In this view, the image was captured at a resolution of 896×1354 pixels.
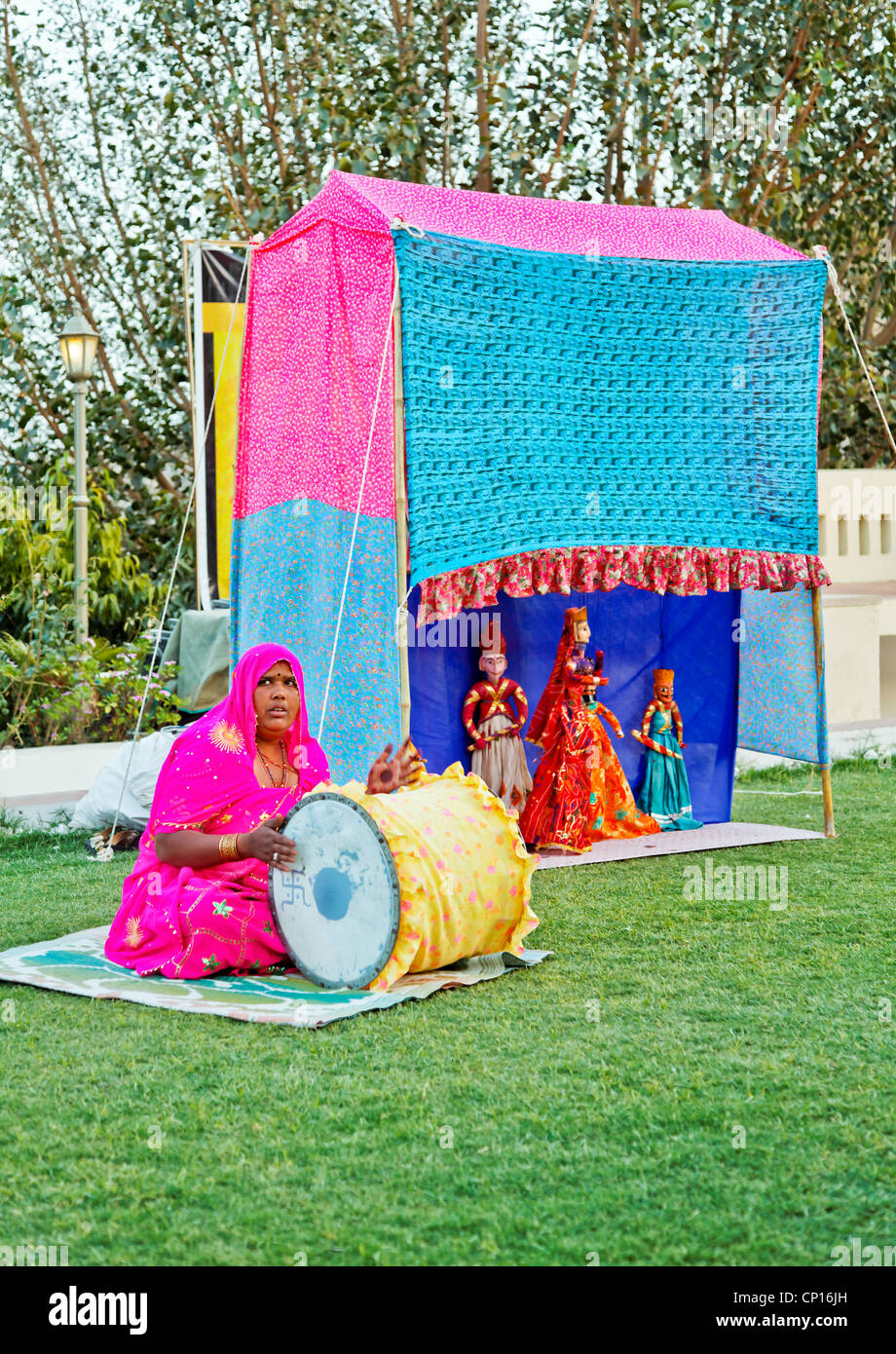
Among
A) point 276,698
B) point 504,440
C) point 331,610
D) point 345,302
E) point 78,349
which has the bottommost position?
point 276,698

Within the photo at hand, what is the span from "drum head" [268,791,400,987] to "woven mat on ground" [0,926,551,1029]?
0.32 feet

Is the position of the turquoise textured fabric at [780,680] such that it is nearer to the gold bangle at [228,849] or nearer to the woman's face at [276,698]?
the woman's face at [276,698]

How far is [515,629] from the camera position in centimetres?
806

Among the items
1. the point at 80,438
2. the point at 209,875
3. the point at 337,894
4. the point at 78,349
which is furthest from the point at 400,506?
the point at 78,349

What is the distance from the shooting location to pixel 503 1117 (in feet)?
12.2

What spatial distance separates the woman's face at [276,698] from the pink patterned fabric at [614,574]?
905 mm

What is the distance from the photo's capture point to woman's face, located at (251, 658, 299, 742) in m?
5.48

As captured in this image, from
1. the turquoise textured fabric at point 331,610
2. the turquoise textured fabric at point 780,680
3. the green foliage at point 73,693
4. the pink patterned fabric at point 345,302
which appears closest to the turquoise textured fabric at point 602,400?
the pink patterned fabric at point 345,302

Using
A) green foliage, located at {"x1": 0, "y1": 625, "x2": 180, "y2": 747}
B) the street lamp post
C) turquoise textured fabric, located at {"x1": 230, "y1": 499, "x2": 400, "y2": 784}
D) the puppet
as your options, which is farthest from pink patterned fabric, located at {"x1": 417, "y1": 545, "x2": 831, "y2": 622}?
the street lamp post

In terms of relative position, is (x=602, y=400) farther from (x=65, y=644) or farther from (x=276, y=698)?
(x=65, y=644)

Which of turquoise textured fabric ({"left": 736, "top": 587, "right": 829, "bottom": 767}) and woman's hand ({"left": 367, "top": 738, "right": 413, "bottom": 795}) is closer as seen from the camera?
woman's hand ({"left": 367, "top": 738, "right": 413, "bottom": 795})

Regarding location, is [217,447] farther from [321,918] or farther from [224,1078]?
[224,1078]

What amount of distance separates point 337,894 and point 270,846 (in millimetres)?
277

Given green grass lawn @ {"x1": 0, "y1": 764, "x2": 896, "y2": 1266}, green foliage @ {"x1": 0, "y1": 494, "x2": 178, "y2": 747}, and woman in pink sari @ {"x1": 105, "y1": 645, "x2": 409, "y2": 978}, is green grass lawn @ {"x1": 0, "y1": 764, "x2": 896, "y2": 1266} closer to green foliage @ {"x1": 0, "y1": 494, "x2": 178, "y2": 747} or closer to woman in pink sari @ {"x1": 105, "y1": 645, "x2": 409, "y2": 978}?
woman in pink sari @ {"x1": 105, "y1": 645, "x2": 409, "y2": 978}
